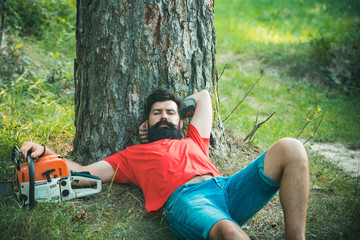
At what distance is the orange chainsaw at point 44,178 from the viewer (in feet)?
8.38

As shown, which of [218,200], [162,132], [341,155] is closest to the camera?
[218,200]

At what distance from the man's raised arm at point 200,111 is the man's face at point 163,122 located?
168mm

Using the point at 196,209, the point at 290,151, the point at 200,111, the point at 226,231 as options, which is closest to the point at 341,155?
the point at 200,111

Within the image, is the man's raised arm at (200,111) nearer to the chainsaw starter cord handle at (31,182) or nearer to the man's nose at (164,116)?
the man's nose at (164,116)

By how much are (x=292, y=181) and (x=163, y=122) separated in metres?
1.34

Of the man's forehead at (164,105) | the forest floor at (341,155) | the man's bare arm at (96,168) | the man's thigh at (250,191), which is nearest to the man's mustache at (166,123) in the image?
the man's forehead at (164,105)

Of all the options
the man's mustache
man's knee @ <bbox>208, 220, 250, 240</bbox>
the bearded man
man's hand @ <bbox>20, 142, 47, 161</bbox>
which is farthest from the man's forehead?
man's knee @ <bbox>208, 220, 250, 240</bbox>

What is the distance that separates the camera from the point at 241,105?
19.0 ft

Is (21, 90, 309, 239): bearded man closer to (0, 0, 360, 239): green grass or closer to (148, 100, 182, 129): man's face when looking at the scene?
(148, 100, 182, 129): man's face

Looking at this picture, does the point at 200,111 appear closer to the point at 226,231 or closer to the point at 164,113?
the point at 164,113

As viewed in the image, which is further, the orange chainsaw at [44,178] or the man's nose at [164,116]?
the man's nose at [164,116]

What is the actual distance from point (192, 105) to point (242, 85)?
3.40m

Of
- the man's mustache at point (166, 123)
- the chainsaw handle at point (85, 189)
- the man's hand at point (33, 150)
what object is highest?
the man's mustache at point (166, 123)

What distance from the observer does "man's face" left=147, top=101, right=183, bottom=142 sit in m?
3.13
